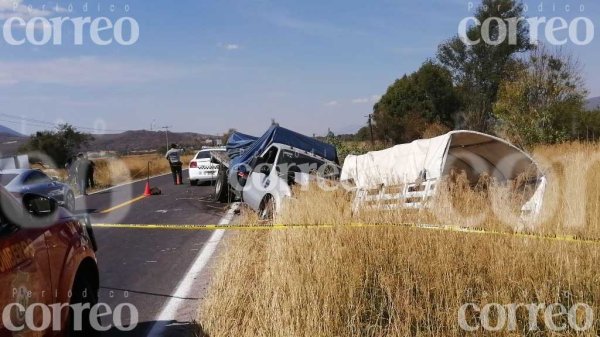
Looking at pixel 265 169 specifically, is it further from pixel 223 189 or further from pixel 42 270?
pixel 42 270

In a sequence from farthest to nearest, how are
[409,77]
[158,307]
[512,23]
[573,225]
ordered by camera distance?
[409,77] → [512,23] → [573,225] → [158,307]

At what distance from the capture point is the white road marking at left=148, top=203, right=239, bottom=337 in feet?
17.8

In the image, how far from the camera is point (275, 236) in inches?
301

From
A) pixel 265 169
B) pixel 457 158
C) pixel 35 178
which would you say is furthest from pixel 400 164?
pixel 35 178

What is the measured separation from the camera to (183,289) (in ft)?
22.0

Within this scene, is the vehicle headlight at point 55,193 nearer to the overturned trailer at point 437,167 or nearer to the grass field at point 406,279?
the overturned trailer at point 437,167

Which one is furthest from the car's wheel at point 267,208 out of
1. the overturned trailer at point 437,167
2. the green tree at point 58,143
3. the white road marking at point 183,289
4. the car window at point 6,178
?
the green tree at point 58,143

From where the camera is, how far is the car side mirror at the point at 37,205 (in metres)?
3.95

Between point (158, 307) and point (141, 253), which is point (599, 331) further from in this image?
point (141, 253)

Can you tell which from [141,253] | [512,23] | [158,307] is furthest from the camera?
[512,23]

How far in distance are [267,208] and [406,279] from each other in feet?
21.8

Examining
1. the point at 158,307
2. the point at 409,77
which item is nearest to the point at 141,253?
the point at 158,307

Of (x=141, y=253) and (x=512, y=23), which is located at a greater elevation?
(x=512, y=23)

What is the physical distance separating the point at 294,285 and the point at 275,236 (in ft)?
8.24
